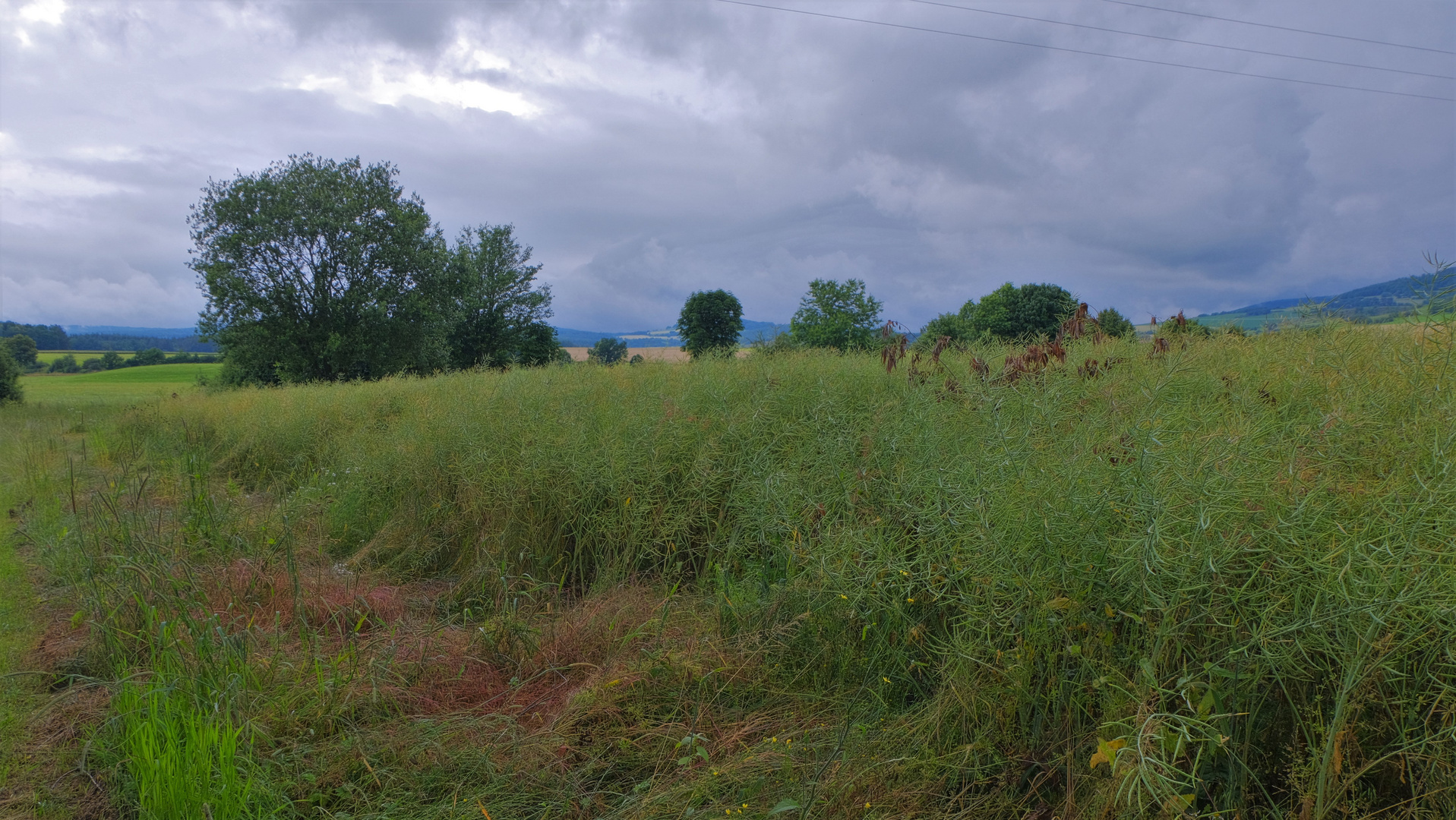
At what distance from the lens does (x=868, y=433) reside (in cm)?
A: 390

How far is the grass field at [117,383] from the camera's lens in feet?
63.4

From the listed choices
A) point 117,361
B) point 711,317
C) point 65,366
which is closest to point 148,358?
point 117,361

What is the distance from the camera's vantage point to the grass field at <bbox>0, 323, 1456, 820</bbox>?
6.00ft

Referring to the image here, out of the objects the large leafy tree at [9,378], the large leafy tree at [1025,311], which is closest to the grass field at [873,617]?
the large leafy tree at [1025,311]

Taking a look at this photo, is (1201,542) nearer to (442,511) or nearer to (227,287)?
(442,511)

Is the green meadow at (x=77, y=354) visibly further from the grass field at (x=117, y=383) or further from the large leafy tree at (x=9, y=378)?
the large leafy tree at (x=9, y=378)

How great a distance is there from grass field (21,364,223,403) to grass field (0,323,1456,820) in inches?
599

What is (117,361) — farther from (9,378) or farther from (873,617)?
(873,617)

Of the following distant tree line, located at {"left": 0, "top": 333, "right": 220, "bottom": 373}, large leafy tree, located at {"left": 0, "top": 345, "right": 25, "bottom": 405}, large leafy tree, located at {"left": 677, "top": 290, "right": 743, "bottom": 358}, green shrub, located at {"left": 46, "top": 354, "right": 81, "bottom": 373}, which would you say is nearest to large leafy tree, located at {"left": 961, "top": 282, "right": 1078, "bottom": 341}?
large leafy tree, located at {"left": 677, "top": 290, "right": 743, "bottom": 358}

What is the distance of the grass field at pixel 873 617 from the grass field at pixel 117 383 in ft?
49.9

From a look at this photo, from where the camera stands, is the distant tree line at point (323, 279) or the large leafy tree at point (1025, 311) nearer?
the large leafy tree at point (1025, 311)

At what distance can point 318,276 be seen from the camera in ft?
75.2

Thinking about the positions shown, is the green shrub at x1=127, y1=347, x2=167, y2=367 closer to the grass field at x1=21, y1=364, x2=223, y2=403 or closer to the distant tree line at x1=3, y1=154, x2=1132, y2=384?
the grass field at x1=21, y1=364, x2=223, y2=403

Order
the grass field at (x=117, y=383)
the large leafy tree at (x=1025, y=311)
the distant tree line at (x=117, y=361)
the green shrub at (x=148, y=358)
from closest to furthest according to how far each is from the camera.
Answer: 1. the large leafy tree at (x=1025, y=311)
2. the grass field at (x=117, y=383)
3. the distant tree line at (x=117, y=361)
4. the green shrub at (x=148, y=358)
